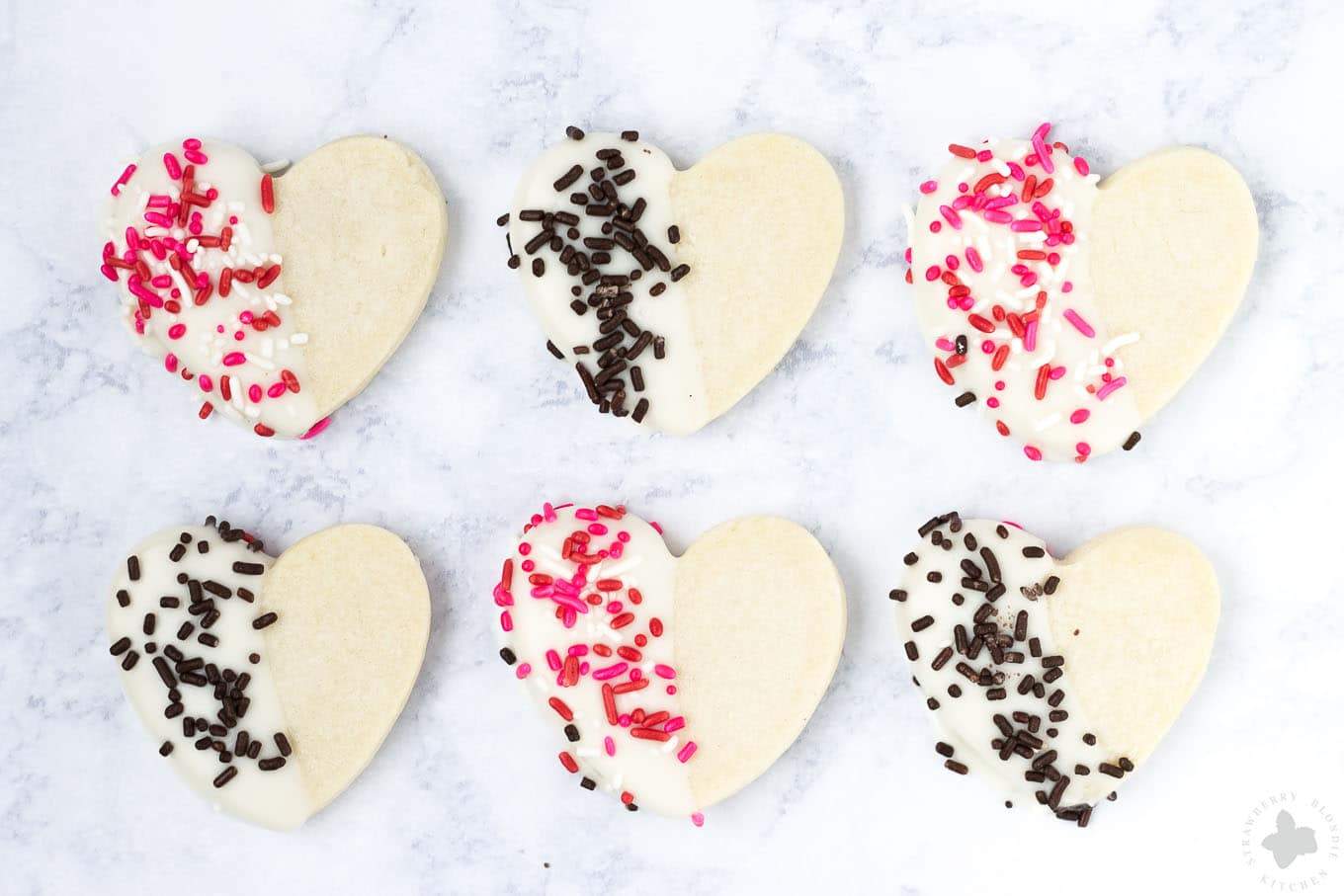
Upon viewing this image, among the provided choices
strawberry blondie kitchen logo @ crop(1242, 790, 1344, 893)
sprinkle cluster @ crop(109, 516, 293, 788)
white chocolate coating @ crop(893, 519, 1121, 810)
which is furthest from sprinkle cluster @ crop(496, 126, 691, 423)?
strawberry blondie kitchen logo @ crop(1242, 790, 1344, 893)

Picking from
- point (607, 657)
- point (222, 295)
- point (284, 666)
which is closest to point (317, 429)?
point (222, 295)

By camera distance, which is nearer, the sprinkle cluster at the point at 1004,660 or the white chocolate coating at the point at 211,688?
the sprinkle cluster at the point at 1004,660

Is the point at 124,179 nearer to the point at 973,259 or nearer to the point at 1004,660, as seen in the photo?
the point at 973,259

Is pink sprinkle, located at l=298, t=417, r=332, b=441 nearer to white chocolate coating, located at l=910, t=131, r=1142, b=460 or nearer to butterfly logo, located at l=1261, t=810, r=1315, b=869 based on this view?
white chocolate coating, located at l=910, t=131, r=1142, b=460

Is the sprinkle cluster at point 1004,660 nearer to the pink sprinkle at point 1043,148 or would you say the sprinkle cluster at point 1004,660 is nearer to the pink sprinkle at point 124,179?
the pink sprinkle at point 1043,148

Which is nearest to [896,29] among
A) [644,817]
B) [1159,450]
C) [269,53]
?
[1159,450]

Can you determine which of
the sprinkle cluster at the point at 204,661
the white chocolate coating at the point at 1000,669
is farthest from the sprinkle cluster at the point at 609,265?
the sprinkle cluster at the point at 204,661
